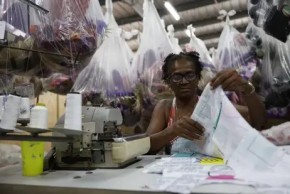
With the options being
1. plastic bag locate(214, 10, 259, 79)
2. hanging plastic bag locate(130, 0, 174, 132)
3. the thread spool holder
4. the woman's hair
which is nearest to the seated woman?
the woman's hair

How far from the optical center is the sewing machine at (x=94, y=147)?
968mm

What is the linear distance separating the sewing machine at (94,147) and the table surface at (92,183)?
5 cm

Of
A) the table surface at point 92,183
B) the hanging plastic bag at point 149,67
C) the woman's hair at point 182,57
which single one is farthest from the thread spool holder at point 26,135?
the hanging plastic bag at point 149,67

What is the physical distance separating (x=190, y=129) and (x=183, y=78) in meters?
0.51

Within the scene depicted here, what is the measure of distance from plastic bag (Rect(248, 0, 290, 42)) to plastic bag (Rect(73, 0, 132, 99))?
0.88 m

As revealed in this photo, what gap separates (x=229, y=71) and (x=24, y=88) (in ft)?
2.71

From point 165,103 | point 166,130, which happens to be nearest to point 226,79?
point 166,130

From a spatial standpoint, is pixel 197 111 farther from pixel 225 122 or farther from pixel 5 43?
pixel 5 43

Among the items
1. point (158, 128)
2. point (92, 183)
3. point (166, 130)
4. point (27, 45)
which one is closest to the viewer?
point (92, 183)

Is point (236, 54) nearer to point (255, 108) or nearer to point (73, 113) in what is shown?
point (255, 108)

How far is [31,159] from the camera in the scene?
96 cm

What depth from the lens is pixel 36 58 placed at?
124 cm

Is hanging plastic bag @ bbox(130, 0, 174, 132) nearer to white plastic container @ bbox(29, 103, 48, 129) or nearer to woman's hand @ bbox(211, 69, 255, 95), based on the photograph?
woman's hand @ bbox(211, 69, 255, 95)

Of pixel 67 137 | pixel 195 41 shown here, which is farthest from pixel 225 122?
pixel 195 41
